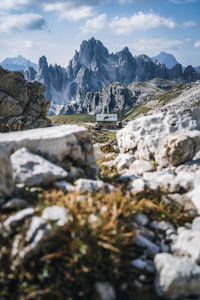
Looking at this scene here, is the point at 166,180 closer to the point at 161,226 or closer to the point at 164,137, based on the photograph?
the point at 161,226

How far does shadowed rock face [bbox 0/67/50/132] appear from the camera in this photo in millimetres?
49625

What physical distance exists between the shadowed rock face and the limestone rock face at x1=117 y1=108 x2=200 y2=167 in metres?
41.4

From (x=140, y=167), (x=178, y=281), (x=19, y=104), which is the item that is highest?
(x=19, y=104)

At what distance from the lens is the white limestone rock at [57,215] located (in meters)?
4.83

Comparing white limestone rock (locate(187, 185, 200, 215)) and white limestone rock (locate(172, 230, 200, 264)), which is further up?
white limestone rock (locate(187, 185, 200, 215))

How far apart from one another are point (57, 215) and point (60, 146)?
2921mm

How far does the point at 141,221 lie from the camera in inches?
234

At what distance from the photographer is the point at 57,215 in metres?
4.97

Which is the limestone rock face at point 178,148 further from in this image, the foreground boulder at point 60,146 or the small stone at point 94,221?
the small stone at point 94,221

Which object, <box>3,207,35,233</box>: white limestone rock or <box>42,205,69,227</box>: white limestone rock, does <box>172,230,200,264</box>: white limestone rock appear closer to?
<box>42,205,69,227</box>: white limestone rock

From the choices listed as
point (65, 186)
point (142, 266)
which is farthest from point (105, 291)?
point (65, 186)

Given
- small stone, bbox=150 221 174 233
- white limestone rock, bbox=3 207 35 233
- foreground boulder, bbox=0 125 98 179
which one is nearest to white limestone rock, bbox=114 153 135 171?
foreground boulder, bbox=0 125 98 179

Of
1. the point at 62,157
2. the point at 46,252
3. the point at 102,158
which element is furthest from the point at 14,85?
the point at 46,252

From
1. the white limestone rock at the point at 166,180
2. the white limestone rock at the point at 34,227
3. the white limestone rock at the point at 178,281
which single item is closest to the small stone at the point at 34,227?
the white limestone rock at the point at 34,227
